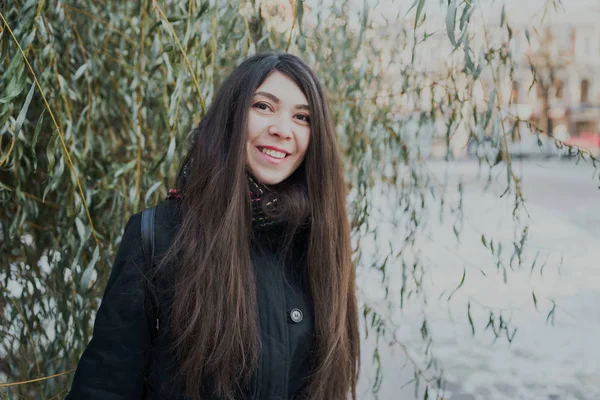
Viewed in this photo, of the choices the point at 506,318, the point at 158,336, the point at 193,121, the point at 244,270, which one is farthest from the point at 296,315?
the point at 506,318

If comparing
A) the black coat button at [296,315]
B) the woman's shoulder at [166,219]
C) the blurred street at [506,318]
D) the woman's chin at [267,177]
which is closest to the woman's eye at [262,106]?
the woman's chin at [267,177]

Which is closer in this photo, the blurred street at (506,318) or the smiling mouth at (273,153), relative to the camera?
the smiling mouth at (273,153)

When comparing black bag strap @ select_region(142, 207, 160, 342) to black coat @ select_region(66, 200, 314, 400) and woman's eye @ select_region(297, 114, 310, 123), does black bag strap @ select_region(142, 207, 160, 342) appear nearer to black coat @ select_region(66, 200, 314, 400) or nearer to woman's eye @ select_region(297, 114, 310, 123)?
black coat @ select_region(66, 200, 314, 400)

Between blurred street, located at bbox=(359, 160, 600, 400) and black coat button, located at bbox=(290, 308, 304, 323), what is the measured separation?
2.67 feet

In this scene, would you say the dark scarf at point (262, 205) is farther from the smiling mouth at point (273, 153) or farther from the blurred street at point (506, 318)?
the blurred street at point (506, 318)

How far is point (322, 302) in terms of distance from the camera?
1271 mm

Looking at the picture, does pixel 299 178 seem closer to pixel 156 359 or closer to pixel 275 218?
pixel 275 218

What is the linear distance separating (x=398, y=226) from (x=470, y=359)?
2.29 m

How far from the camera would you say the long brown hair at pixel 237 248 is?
114cm

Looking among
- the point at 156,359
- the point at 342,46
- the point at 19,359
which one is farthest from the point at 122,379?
the point at 342,46

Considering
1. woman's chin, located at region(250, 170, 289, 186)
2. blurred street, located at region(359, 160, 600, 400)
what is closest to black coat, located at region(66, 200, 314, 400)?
woman's chin, located at region(250, 170, 289, 186)

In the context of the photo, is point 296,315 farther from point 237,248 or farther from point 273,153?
point 273,153

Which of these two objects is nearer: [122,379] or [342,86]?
[122,379]

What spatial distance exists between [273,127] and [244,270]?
0.88 feet
